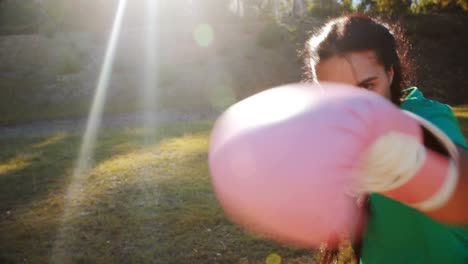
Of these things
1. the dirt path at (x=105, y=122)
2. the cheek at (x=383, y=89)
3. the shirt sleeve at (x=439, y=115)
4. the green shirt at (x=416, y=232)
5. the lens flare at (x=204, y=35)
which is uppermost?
the cheek at (x=383, y=89)

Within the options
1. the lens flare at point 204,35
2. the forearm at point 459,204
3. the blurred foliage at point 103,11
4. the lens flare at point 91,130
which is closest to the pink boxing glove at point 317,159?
the forearm at point 459,204

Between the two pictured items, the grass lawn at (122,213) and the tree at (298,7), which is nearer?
the grass lawn at (122,213)

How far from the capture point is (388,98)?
137 cm

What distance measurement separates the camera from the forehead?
1.24m

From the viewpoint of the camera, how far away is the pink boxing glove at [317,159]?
26.4 inches

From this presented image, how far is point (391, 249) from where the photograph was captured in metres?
1.39

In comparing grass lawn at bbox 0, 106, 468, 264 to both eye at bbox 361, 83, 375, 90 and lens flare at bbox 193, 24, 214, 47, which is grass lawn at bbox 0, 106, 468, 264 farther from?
lens flare at bbox 193, 24, 214, 47

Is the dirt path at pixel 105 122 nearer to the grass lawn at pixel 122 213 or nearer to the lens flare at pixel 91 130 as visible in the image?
the lens flare at pixel 91 130

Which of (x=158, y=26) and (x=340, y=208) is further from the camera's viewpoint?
(x=158, y=26)

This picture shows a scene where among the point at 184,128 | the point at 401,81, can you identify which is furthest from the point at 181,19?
the point at 401,81

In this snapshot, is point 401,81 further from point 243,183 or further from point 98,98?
point 98,98

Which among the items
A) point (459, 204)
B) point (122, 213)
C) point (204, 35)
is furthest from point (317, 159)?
point (204, 35)

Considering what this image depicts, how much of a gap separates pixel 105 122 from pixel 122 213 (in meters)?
5.44

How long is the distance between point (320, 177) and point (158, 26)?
1577 cm
